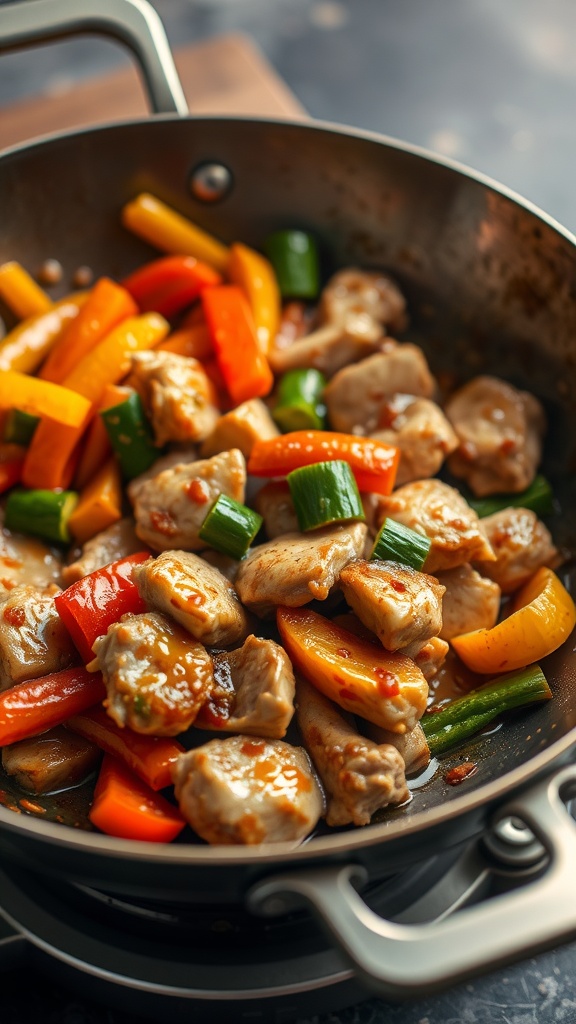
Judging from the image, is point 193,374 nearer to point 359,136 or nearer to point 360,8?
point 359,136

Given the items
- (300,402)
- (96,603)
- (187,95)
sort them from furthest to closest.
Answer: (187,95) → (300,402) → (96,603)

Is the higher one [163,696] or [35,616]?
[163,696]

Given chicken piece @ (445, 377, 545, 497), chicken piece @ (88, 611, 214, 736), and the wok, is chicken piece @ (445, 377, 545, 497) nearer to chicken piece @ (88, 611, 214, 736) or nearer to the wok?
the wok

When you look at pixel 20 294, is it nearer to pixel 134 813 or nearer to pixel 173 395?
Result: pixel 173 395

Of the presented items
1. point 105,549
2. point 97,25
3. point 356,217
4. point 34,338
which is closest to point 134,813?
point 105,549

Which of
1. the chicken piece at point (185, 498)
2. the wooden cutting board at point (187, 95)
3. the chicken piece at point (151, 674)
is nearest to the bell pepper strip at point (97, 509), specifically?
the chicken piece at point (185, 498)

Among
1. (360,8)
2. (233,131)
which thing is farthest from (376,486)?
(360,8)
